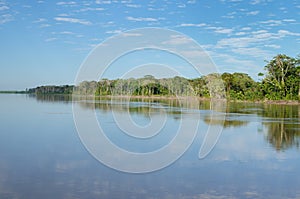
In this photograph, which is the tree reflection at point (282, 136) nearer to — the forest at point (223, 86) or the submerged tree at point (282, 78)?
the forest at point (223, 86)

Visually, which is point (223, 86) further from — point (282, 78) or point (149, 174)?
point (149, 174)

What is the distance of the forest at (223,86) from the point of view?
3466 cm

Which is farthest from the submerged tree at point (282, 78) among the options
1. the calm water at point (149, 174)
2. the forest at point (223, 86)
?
the calm water at point (149, 174)

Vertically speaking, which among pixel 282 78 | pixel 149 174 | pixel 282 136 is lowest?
pixel 149 174

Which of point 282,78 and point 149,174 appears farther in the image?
point 282,78

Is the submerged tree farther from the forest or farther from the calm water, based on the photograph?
the calm water

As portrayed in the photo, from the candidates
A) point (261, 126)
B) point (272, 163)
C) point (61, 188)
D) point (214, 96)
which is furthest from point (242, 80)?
point (61, 188)

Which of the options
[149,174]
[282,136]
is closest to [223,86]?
[282,136]

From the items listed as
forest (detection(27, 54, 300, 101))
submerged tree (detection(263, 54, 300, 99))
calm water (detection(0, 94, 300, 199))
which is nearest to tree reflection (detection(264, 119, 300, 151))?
calm water (detection(0, 94, 300, 199))

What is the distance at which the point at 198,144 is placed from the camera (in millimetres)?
9602

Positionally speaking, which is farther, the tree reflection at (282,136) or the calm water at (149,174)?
the tree reflection at (282,136)

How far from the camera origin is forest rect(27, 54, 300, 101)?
34.7 meters

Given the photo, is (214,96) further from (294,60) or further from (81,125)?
(81,125)

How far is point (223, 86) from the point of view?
40.7 metres
